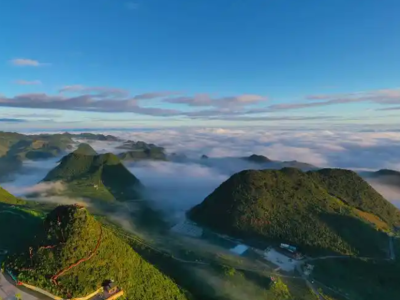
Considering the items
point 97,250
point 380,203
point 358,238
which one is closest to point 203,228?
point 358,238

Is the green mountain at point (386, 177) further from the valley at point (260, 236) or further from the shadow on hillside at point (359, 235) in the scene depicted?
the shadow on hillside at point (359, 235)

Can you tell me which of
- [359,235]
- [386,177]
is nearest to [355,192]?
[359,235]

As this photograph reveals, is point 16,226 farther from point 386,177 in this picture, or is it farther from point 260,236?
point 386,177

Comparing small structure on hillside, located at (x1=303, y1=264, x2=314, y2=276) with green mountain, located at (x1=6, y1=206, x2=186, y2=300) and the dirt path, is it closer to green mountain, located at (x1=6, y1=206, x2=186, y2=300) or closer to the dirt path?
green mountain, located at (x1=6, y1=206, x2=186, y2=300)

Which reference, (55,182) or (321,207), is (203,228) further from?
(55,182)

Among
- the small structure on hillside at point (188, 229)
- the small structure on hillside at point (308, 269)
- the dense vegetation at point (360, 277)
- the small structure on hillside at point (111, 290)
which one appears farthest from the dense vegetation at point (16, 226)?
the dense vegetation at point (360, 277)

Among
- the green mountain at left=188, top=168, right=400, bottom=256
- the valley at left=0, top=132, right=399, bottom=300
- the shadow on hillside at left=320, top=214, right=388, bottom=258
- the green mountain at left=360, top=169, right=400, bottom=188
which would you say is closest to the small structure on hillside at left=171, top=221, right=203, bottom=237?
the valley at left=0, top=132, right=399, bottom=300
